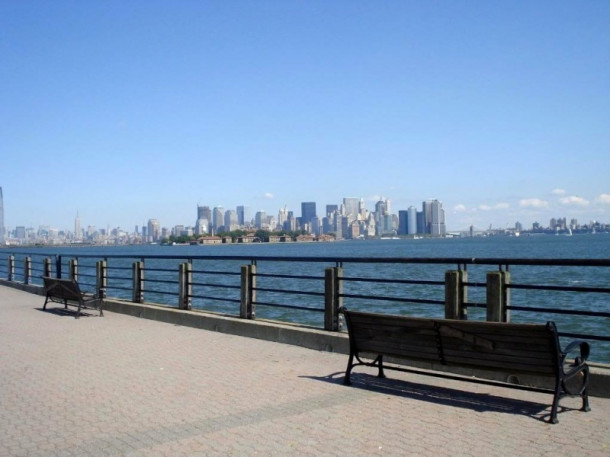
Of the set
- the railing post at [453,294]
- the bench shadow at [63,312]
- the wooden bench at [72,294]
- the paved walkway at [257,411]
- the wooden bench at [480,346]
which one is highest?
the railing post at [453,294]

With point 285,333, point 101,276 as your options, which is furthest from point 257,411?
point 101,276

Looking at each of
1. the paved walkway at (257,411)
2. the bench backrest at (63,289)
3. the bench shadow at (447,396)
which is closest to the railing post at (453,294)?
the paved walkway at (257,411)

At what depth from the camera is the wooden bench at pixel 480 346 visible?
6105 mm

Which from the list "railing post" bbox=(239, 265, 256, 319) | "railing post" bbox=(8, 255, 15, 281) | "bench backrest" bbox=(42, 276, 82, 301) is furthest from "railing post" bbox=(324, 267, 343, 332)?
"railing post" bbox=(8, 255, 15, 281)

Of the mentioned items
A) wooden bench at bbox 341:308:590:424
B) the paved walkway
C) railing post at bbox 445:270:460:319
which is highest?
railing post at bbox 445:270:460:319

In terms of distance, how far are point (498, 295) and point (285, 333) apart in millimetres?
3879

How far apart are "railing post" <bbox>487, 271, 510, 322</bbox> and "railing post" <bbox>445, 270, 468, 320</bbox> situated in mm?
455

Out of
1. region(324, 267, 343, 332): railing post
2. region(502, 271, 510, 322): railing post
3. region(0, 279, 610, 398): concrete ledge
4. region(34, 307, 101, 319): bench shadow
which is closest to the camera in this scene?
region(0, 279, 610, 398): concrete ledge

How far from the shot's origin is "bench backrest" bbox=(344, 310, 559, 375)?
6.12 metres

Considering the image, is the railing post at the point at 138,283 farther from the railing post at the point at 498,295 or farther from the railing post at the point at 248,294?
the railing post at the point at 498,295

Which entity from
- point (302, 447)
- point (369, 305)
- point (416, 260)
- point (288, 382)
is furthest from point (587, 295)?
point (302, 447)

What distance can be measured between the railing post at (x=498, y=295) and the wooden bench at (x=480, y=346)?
52.4 inches

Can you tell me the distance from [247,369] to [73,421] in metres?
2.79

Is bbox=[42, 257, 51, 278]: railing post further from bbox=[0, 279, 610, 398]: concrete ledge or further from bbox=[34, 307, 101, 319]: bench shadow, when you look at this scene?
bbox=[0, 279, 610, 398]: concrete ledge
